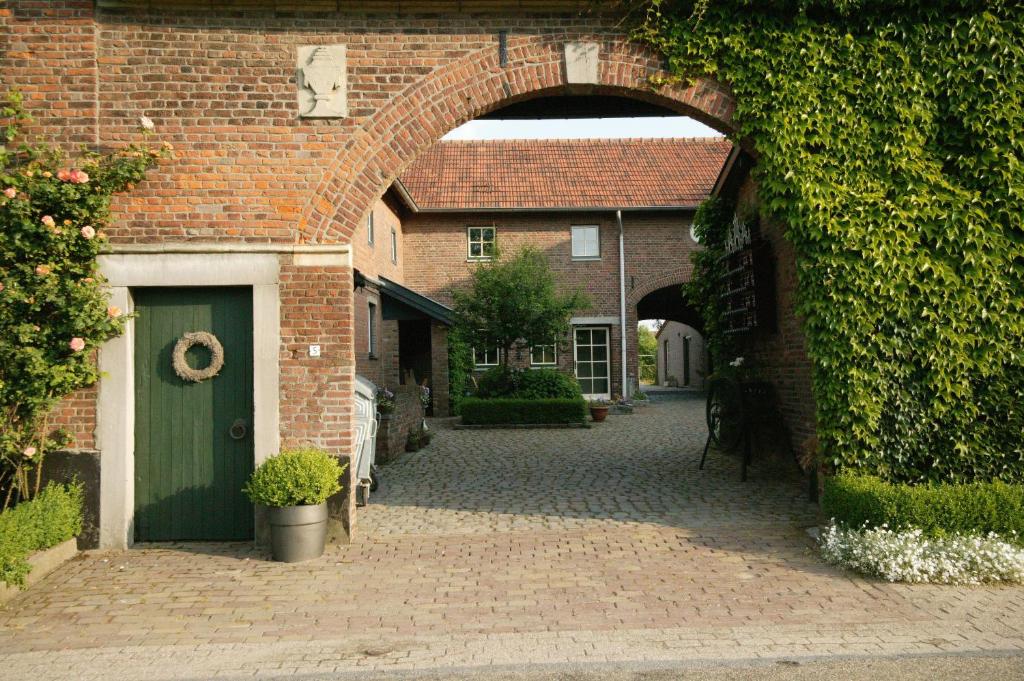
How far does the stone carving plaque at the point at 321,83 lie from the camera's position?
20.5 feet

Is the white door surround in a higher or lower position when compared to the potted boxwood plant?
higher

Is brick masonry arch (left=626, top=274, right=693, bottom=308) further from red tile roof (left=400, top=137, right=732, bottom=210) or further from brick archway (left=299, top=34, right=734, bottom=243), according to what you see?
brick archway (left=299, top=34, right=734, bottom=243)

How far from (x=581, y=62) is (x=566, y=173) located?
1458 centimetres

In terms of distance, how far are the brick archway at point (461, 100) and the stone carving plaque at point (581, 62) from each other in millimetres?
59

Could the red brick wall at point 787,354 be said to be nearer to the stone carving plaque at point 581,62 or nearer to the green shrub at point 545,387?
the stone carving plaque at point 581,62

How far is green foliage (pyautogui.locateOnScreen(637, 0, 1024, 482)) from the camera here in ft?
19.5

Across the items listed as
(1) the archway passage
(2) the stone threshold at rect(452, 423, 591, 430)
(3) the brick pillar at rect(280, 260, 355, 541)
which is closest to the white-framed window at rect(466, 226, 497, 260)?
(1) the archway passage

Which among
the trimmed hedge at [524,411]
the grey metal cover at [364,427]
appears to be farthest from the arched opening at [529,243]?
the grey metal cover at [364,427]

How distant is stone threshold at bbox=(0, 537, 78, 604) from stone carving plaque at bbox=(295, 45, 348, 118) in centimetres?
422

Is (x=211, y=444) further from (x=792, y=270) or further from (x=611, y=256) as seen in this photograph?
(x=611, y=256)

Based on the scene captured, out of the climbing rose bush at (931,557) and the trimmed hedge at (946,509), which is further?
the trimmed hedge at (946,509)

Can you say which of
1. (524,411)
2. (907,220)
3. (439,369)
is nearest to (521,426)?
(524,411)

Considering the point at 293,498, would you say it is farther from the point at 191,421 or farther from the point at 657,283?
the point at 657,283

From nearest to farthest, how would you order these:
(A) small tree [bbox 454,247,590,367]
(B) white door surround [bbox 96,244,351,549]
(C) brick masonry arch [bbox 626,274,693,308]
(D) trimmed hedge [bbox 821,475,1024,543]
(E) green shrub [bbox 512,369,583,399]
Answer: (D) trimmed hedge [bbox 821,475,1024,543], (B) white door surround [bbox 96,244,351,549], (A) small tree [bbox 454,247,590,367], (E) green shrub [bbox 512,369,583,399], (C) brick masonry arch [bbox 626,274,693,308]
